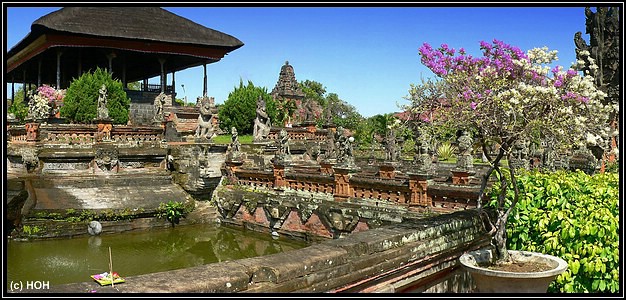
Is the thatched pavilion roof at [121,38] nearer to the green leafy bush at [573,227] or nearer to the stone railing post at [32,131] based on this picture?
the stone railing post at [32,131]

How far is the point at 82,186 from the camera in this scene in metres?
14.7

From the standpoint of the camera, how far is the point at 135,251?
12.1m

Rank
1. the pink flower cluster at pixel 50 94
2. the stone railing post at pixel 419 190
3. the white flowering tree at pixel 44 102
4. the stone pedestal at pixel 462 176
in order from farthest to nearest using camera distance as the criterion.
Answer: the pink flower cluster at pixel 50 94 → the white flowering tree at pixel 44 102 → the stone pedestal at pixel 462 176 → the stone railing post at pixel 419 190

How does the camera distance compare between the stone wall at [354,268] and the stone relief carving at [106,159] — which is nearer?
the stone wall at [354,268]

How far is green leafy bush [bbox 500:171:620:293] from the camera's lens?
4820mm

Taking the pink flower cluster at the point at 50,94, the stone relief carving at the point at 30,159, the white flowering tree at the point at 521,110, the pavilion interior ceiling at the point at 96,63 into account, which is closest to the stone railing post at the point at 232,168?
the stone relief carving at the point at 30,159

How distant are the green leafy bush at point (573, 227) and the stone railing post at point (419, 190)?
5.24m

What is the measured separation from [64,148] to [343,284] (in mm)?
14124

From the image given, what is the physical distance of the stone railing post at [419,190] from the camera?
11.0 m

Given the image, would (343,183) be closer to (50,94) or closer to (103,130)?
(103,130)

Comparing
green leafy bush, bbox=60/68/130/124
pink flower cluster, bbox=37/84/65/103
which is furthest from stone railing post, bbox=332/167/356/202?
pink flower cluster, bbox=37/84/65/103
